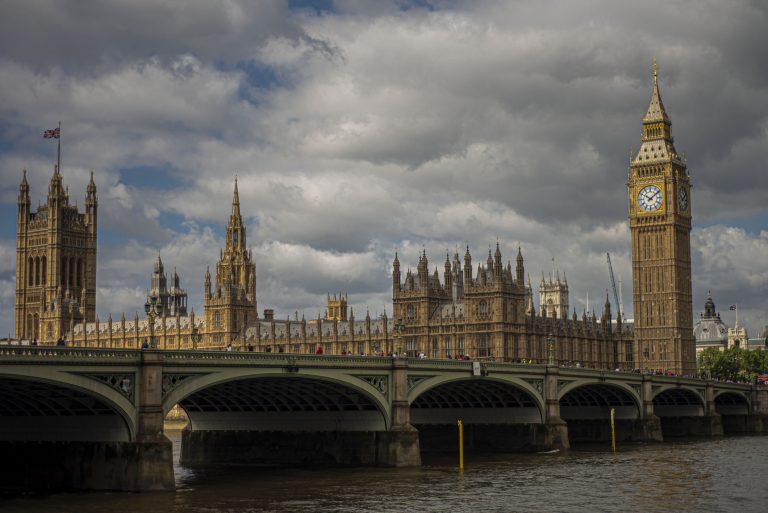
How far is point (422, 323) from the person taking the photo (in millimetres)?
162875

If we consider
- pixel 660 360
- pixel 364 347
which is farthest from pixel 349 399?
pixel 660 360

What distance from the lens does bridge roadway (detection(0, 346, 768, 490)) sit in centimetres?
6194

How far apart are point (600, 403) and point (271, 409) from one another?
138 feet

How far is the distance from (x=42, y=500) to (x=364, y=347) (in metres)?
110

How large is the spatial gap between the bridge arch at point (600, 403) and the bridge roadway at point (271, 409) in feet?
0.56

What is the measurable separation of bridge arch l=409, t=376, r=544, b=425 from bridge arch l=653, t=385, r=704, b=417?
35.6 meters

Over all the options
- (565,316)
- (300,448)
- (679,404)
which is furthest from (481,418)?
(565,316)

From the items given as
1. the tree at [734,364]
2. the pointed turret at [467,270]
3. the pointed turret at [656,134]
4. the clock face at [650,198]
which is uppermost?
the pointed turret at [656,134]

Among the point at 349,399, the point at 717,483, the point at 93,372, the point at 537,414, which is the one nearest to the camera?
the point at 93,372

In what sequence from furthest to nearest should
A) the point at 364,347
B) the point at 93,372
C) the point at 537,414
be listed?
the point at 364,347 → the point at 537,414 → the point at 93,372

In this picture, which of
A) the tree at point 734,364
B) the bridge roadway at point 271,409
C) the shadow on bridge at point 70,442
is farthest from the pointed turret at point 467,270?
the shadow on bridge at point 70,442

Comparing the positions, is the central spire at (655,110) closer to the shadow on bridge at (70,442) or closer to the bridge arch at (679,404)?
the bridge arch at (679,404)

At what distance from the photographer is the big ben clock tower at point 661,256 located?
172125mm

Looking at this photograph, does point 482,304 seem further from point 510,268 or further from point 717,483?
point 717,483
